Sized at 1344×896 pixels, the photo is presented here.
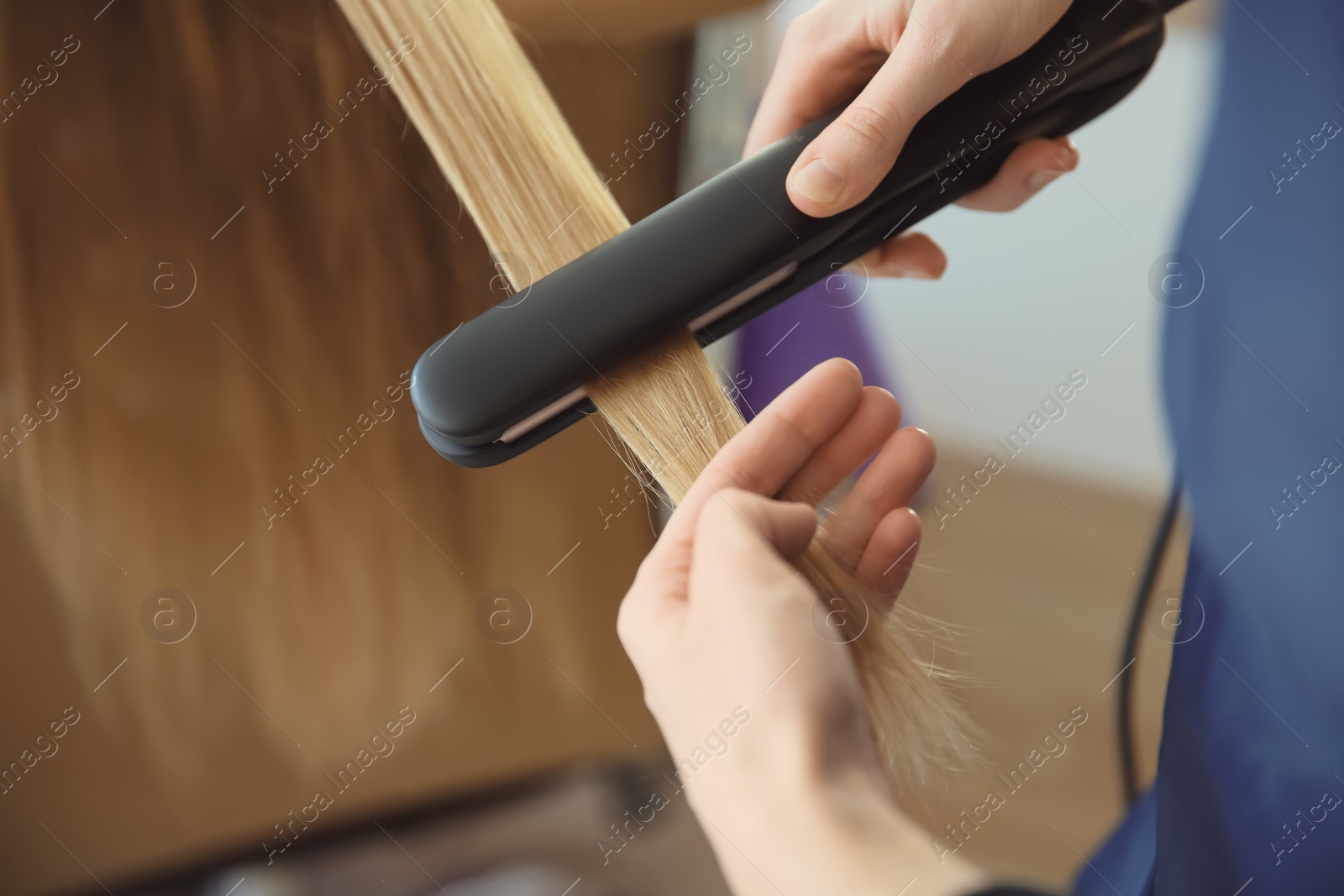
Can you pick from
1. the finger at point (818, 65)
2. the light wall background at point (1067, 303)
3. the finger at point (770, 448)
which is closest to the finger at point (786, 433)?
the finger at point (770, 448)

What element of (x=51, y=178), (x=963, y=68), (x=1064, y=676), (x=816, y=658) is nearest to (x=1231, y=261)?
(x=963, y=68)

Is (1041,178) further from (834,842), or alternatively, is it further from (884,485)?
(834,842)

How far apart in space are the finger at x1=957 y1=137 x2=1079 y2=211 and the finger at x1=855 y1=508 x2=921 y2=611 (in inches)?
8.5

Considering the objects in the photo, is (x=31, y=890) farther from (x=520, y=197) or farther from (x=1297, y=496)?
(x=1297, y=496)

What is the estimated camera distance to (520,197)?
0.50 meters

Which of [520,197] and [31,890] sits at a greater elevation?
[520,197]

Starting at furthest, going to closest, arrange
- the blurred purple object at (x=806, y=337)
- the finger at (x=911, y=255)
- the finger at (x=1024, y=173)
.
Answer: the blurred purple object at (x=806, y=337), the finger at (x=911, y=255), the finger at (x=1024, y=173)

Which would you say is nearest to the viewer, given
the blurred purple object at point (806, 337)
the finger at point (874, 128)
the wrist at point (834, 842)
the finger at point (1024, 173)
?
the wrist at point (834, 842)

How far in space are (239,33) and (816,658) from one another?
621 mm

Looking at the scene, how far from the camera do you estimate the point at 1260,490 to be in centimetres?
57

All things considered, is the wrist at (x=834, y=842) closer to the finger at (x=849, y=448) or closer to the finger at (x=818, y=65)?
the finger at (x=849, y=448)

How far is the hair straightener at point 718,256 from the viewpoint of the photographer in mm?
405

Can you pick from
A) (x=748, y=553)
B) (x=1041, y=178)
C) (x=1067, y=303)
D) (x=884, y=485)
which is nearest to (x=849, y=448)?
(x=884, y=485)

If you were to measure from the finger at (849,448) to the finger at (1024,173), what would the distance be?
0.16 m
